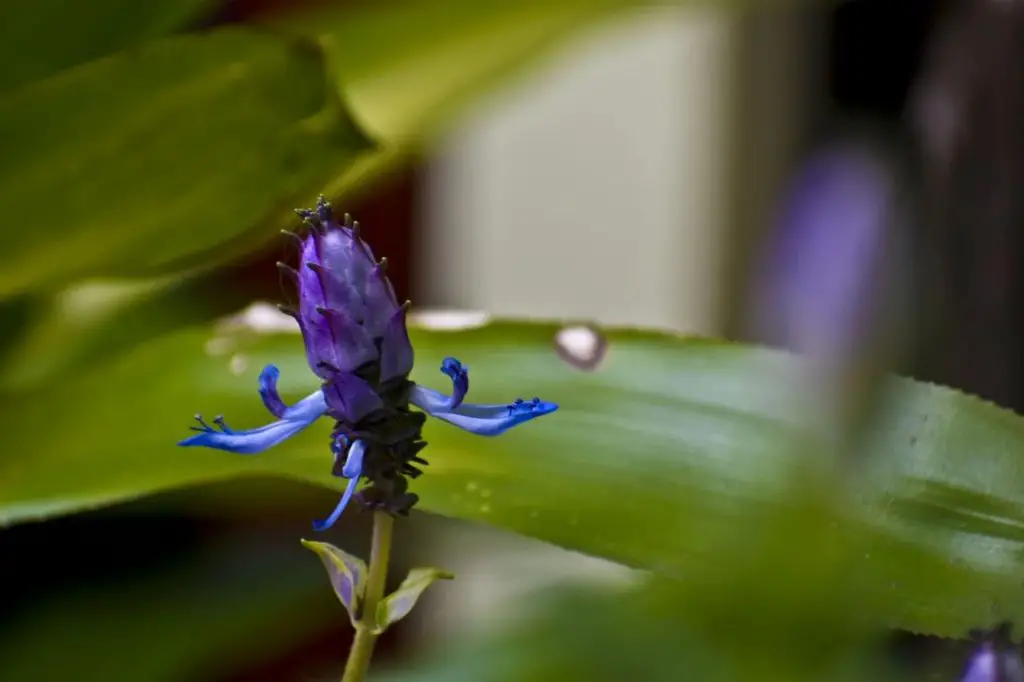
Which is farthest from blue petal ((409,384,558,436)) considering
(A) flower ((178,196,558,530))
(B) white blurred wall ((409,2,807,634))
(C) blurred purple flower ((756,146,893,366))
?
(B) white blurred wall ((409,2,807,634))

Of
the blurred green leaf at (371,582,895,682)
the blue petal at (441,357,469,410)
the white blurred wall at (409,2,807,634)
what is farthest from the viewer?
the white blurred wall at (409,2,807,634)

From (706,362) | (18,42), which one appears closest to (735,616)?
(706,362)

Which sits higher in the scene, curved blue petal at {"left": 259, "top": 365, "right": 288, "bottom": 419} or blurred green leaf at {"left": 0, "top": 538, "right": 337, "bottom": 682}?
curved blue petal at {"left": 259, "top": 365, "right": 288, "bottom": 419}

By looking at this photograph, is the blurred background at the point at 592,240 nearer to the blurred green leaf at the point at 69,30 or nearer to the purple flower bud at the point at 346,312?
the blurred green leaf at the point at 69,30

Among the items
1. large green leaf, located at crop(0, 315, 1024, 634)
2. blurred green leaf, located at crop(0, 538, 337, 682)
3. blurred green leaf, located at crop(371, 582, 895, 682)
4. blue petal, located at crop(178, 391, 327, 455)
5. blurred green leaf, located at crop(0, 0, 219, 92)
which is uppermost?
blurred green leaf, located at crop(0, 0, 219, 92)

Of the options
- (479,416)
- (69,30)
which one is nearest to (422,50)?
(69,30)

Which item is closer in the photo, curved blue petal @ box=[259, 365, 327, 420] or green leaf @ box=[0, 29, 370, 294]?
curved blue petal @ box=[259, 365, 327, 420]

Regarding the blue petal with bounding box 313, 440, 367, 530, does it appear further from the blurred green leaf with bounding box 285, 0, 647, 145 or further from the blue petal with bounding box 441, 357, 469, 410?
the blurred green leaf with bounding box 285, 0, 647, 145

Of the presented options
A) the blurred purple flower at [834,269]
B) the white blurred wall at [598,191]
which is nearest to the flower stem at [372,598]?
the blurred purple flower at [834,269]
